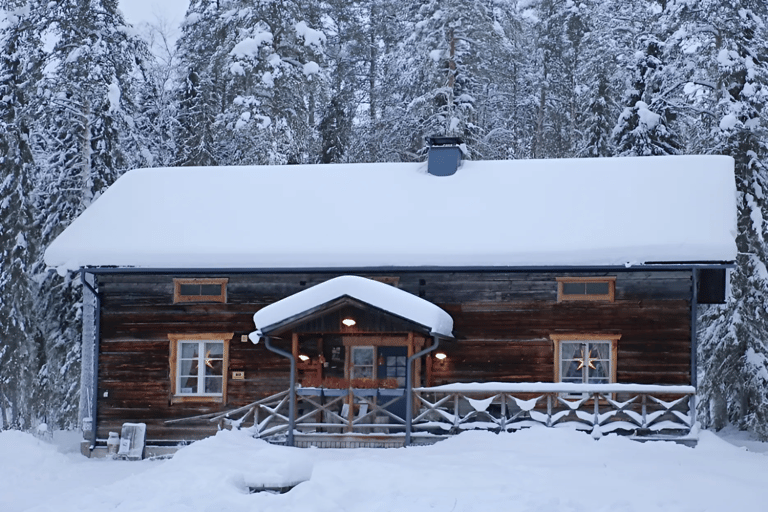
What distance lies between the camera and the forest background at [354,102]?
75.6 feet

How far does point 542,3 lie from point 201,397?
992 inches

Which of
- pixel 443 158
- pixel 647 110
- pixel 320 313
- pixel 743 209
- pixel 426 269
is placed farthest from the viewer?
pixel 647 110

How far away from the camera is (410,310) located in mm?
16469

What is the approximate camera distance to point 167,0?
54.7m

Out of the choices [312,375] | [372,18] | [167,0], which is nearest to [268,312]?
[312,375]

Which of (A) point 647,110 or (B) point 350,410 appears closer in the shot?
(B) point 350,410

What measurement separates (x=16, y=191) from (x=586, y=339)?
51.2ft

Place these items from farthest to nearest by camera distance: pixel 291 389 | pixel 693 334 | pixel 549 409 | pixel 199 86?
pixel 199 86
pixel 693 334
pixel 291 389
pixel 549 409

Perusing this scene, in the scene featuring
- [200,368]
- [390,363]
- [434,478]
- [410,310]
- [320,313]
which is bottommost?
[434,478]

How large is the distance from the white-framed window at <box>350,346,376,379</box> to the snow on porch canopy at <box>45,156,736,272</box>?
173cm

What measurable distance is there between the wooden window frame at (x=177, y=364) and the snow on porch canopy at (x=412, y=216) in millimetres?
1456

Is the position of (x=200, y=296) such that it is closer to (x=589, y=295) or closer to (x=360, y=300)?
(x=360, y=300)

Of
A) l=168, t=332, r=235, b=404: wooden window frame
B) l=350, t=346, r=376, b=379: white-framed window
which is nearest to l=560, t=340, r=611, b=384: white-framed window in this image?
l=350, t=346, r=376, b=379: white-framed window

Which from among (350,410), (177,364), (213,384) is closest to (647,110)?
(350,410)
